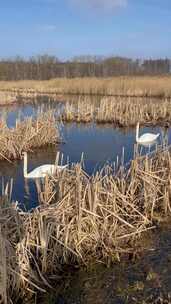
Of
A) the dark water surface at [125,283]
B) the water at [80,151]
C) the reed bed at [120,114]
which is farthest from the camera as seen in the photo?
the reed bed at [120,114]

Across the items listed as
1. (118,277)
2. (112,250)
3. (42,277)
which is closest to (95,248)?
(112,250)

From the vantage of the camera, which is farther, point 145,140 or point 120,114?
point 120,114

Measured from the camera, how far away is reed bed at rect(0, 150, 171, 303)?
4.83 metres

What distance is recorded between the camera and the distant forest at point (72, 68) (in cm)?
6359

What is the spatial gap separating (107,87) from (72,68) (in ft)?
106

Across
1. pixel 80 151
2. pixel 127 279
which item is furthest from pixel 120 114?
pixel 127 279

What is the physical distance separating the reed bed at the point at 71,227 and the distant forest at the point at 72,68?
185ft

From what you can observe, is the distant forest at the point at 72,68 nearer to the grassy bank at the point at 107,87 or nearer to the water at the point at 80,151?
the grassy bank at the point at 107,87

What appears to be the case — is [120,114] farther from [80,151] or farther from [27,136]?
[27,136]

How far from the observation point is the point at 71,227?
5520 mm

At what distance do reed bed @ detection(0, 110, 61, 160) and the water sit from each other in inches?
11.8

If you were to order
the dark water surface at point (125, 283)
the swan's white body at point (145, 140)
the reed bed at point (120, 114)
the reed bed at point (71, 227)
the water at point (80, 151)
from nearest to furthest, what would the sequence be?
the dark water surface at point (125, 283) < the reed bed at point (71, 227) < the water at point (80, 151) < the swan's white body at point (145, 140) < the reed bed at point (120, 114)

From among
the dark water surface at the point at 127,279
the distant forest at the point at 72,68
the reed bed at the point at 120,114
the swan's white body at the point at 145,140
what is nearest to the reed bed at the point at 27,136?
the swan's white body at the point at 145,140

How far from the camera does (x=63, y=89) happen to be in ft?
126
